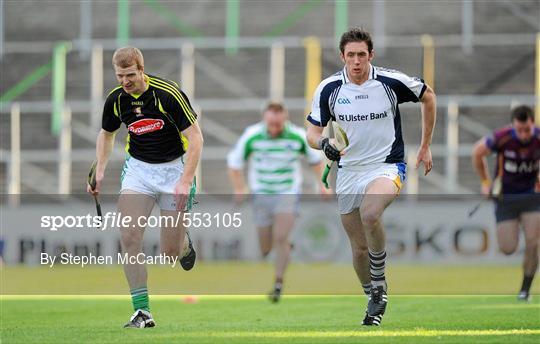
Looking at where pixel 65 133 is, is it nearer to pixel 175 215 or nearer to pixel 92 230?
pixel 92 230

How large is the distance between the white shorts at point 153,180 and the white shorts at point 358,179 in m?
1.38

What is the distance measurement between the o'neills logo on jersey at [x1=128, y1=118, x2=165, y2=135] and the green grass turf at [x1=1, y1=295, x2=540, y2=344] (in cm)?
160

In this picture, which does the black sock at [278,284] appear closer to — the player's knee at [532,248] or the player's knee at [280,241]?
the player's knee at [280,241]

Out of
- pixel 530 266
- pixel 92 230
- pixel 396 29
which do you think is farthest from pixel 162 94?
pixel 396 29

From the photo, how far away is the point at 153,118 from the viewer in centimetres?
1070

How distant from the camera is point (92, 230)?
2206 cm

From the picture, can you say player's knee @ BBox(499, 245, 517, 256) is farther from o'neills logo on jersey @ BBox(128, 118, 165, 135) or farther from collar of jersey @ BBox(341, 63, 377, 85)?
o'neills logo on jersey @ BBox(128, 118, 165, 135)

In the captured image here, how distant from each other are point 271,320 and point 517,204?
4644 mm

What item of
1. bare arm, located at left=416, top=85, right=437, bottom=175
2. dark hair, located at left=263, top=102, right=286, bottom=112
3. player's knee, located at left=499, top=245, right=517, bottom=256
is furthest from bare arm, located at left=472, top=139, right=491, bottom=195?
bare arm, located at left=416, top=85, right=437, bottom=175

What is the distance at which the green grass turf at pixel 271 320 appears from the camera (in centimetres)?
966

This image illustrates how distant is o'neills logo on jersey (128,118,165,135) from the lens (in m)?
10.7

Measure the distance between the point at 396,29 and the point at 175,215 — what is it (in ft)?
60.4

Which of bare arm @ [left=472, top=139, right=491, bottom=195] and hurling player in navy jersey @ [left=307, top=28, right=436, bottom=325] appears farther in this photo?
bare arm @ [left=472, top=139, right=491, bottom=195]

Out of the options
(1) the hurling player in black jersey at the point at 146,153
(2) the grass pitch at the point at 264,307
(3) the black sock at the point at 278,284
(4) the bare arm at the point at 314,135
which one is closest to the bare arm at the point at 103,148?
(1) the hurling player in black jersey at the point at 146,153
